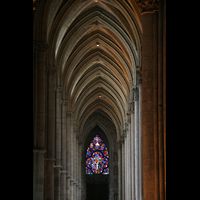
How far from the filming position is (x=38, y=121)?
20.3 meters

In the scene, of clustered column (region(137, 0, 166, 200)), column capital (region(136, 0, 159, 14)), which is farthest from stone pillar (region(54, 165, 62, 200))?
column capital (region(136, 0, 159, 14))

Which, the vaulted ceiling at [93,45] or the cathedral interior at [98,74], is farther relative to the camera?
the vaulted ceiling at [93,45]

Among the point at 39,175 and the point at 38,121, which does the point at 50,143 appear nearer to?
the point at 38,121

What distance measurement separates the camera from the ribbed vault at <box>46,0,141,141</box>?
25234 millimetres

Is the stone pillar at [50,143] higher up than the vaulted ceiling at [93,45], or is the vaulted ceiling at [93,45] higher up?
the vaulted ceiling at [93,45]

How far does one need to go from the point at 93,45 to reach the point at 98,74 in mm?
7779

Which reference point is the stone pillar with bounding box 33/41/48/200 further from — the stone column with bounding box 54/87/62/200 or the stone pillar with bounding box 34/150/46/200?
the stone column with bounding box 54/87/62/200

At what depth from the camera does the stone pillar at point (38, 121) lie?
19.8 meters

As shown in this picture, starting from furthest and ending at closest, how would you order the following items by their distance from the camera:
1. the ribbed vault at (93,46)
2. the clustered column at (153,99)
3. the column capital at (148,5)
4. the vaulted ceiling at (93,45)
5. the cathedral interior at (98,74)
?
the ribbed vault at (93,46), the vaulted ceiling at (93,45), the column capital at (148,5), the cathedral interior at (98,74), the clustered column at (153,99)

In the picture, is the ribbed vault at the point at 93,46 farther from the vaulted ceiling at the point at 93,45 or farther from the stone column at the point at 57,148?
the stone column at the point at 57,148

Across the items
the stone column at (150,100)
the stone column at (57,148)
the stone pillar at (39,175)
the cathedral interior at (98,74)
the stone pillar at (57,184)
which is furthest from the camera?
the stone column at (57,148)

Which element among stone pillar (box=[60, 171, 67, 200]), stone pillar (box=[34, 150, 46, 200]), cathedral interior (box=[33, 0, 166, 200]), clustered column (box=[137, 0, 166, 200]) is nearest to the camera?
clustered column (box=[137, 0, 166, 200])

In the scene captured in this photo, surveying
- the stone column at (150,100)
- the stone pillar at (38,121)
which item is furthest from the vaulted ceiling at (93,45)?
the stone column at (150,100)
